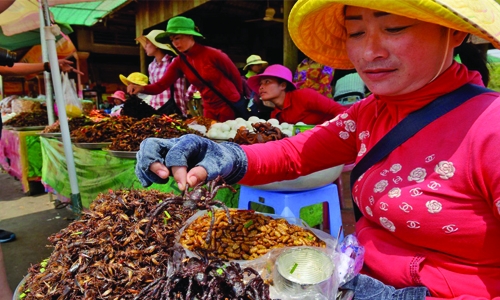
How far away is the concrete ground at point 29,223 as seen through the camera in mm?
3393

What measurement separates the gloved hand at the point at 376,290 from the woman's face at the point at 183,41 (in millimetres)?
3651

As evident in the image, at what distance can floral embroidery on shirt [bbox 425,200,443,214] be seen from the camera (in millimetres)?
991

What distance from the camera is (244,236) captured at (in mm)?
1267

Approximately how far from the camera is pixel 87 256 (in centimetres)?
118

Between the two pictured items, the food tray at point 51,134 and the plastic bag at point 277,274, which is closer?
the plastic bag at point 277,274

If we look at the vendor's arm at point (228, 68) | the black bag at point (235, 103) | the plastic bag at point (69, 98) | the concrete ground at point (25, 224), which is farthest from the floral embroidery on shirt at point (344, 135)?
the plastic bag at point (69, 98)

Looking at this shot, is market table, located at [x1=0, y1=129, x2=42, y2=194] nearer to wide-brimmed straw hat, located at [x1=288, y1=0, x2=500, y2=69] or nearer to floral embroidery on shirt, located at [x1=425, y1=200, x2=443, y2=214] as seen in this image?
wide-brimmed straw hat, located at [x1=288, y1=0, x2=500, y2=69]

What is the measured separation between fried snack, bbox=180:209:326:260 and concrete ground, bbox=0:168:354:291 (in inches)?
90.3

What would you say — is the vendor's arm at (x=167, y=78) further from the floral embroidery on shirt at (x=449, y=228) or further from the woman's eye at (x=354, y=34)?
the floral embroidery on shirt at (x=449, y=228)

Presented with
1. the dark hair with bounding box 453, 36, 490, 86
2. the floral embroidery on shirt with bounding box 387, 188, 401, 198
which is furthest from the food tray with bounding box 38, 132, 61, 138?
the dark hair with bounding box 453, 36, 490, 86

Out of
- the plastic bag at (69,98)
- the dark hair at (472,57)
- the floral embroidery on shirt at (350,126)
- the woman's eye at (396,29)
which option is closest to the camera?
the woman's eye at (396,29)

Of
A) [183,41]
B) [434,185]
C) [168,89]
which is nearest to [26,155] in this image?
[168,89]

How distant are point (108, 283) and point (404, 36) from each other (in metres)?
1.21

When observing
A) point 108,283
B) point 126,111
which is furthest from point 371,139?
point 126,111
